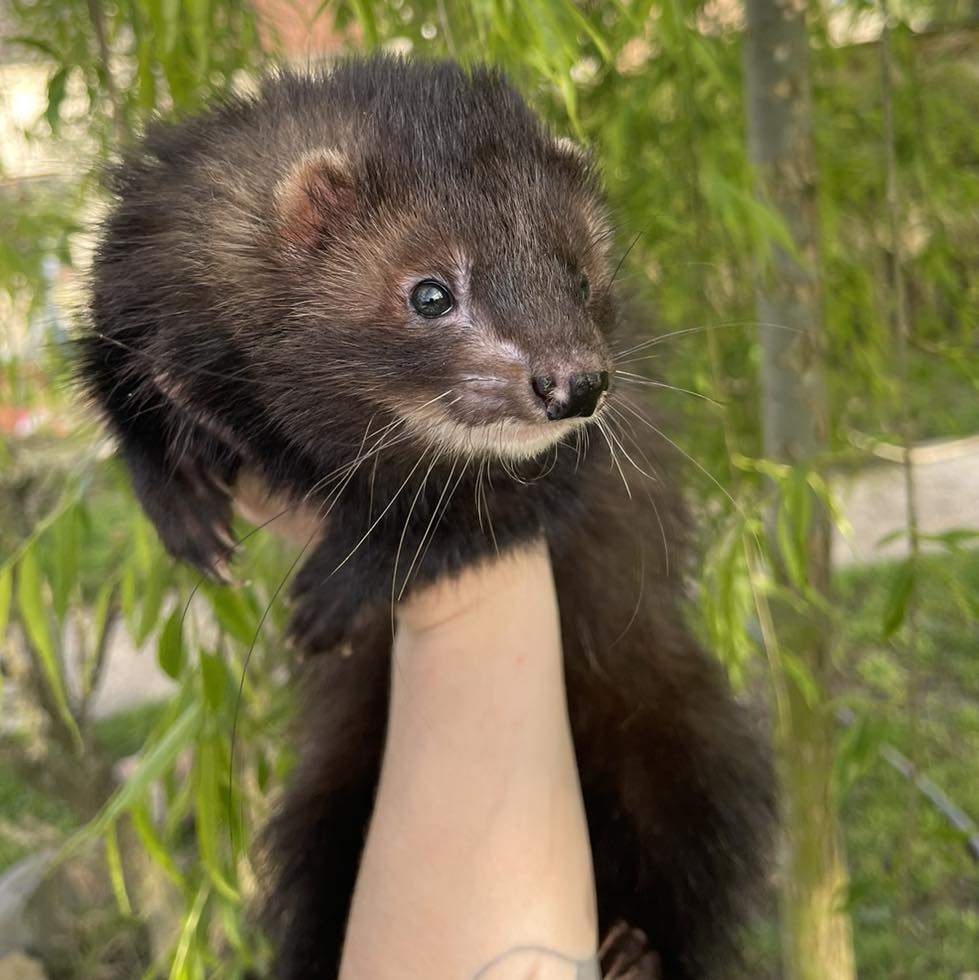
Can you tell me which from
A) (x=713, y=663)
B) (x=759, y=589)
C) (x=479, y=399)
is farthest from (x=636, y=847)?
(x=479, y=399)

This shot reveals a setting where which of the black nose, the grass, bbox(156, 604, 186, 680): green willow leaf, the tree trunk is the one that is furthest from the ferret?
the grass

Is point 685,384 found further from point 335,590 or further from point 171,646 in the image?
point 171,646

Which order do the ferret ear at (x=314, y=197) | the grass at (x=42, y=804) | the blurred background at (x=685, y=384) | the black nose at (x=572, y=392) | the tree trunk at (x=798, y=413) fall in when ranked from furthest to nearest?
the grass at (x=42, y=804)
the tree trunk at (x=798, y=413)
the blurred background at (x=685, y=384)
the ferret ear at (x=314, y=197)
the black nose at (x=572, y=392)

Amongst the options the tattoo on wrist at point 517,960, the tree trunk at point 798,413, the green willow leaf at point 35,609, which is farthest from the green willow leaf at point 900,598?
the green willow leaf at point 35,609

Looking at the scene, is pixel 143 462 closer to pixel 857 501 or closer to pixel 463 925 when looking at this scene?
pixel 463 925

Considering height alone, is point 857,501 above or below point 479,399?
below

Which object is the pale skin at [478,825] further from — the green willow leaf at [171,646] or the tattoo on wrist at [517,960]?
the green willow leaf at [171,646]
